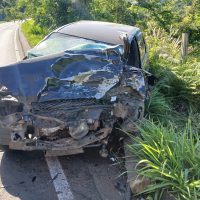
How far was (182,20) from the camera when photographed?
15.3 m

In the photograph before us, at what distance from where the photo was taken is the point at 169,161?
4.33 metres

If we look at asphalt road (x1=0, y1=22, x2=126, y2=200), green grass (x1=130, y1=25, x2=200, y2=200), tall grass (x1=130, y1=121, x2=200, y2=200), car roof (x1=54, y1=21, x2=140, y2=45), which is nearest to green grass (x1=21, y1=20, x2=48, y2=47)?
car roof (x1=54, y1=21, x2=140, y2=45)

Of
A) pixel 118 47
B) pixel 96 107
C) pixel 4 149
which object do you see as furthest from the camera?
pixel 118 47

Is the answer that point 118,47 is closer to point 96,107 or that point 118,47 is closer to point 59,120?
point 96,107

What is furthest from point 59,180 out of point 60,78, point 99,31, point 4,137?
point 99,31

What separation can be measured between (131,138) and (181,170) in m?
1.09

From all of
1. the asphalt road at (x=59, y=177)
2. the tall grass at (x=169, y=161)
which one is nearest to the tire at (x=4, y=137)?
the asphalt road at (x=59, y=177)

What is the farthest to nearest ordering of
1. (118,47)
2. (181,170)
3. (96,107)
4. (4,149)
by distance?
(118,47) → (4,149) → (96,107) → (181,170)

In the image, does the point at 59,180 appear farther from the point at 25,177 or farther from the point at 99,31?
the point at 99,31

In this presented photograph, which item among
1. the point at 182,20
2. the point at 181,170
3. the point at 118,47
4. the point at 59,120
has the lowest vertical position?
the point at 182,20

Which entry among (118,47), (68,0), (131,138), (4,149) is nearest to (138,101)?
(131,138)

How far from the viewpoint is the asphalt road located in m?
4.46

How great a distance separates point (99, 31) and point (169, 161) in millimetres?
3037

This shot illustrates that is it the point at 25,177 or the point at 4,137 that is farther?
the point at 4,137
